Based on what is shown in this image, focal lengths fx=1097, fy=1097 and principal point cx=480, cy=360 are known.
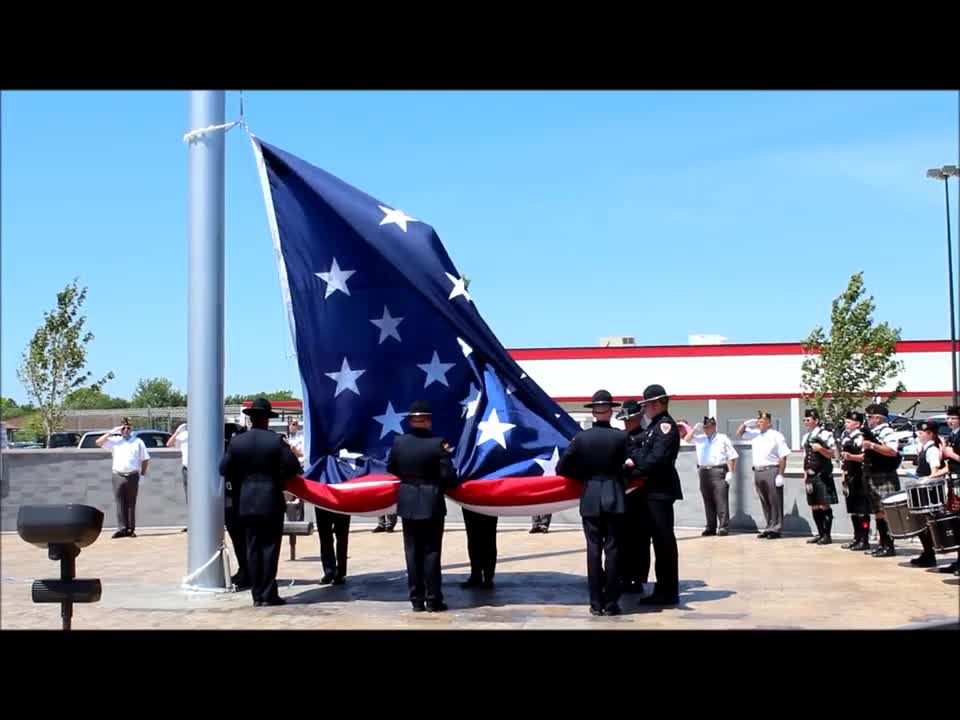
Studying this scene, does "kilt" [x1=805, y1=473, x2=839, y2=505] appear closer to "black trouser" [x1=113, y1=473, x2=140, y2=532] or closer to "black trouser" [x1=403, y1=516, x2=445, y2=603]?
"black trouser" [x1=403, y1=516, x2=445, y2=603]

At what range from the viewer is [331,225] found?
10.1 meters

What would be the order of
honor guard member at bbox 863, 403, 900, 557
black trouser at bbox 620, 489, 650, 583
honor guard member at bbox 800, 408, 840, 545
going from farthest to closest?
honor guard member at bbox 800, 408, 840, 545 < honor guard member at bbox 863, 403, 900, 557 < black trouser at bbox 620, 489, 650, 583

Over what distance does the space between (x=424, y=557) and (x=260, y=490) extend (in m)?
1.50

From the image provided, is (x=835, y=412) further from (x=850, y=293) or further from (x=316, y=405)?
(x=316, y=405)

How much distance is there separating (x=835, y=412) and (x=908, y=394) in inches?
351

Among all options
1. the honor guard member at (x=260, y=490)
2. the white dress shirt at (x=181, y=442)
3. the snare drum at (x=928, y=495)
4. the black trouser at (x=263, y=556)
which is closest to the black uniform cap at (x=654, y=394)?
the snare drum at (x=928, y=495)

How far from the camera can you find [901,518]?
36.7 ft

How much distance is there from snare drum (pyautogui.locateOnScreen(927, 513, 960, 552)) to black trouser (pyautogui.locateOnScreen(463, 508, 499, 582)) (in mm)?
4346

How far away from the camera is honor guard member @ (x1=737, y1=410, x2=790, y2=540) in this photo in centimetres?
1456

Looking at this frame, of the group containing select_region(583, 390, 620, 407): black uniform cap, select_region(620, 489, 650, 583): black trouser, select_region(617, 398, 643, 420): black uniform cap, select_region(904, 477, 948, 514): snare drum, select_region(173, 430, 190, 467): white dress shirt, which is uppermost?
select_region(583, 390, 620, 407): black uniform cap

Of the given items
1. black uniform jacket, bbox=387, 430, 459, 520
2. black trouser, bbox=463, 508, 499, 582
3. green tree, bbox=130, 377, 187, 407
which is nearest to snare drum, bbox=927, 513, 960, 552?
black trouser, bbox=463, 508, 499, 582

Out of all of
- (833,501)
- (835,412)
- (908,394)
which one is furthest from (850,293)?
(833,501)

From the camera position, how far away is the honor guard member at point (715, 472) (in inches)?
596
